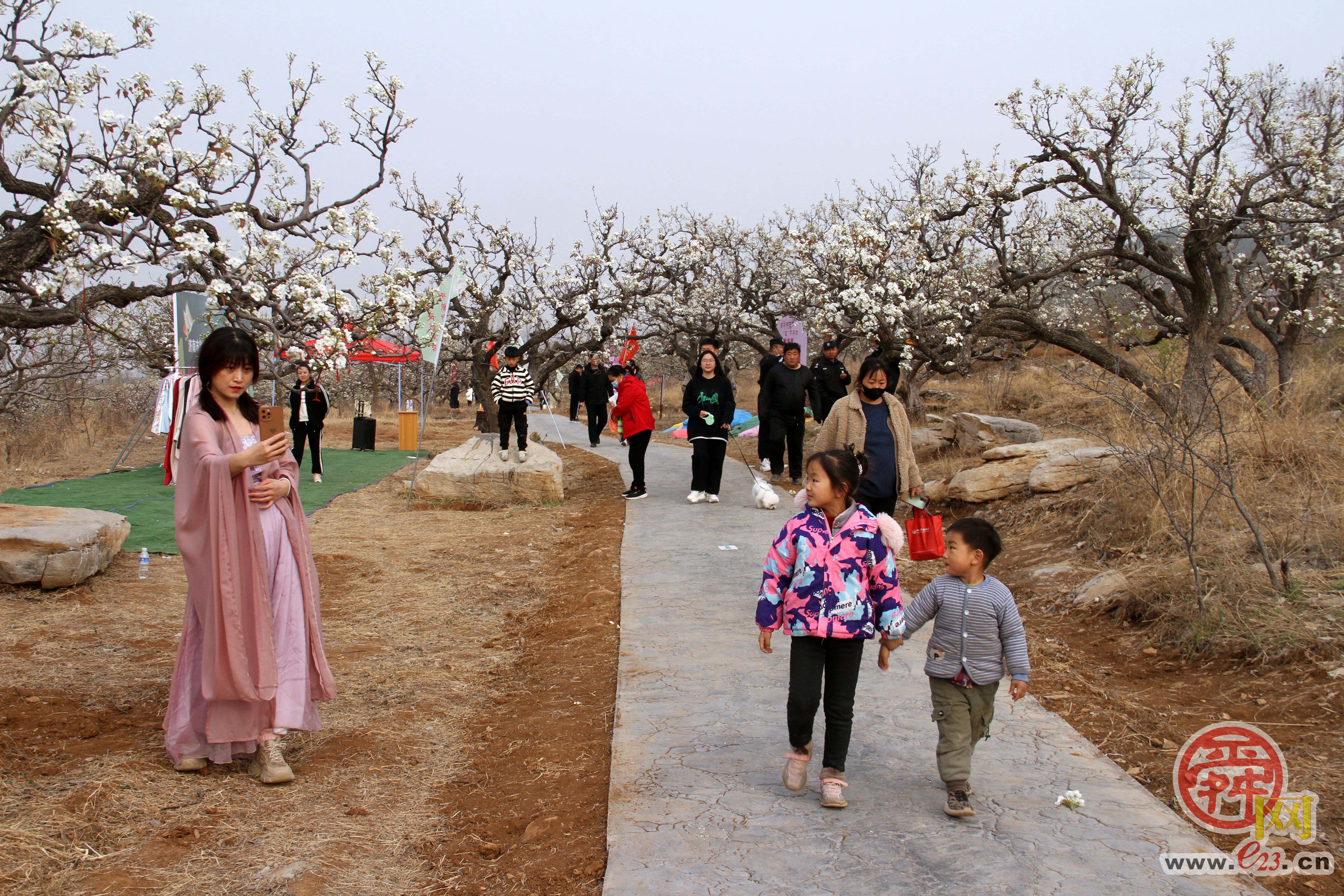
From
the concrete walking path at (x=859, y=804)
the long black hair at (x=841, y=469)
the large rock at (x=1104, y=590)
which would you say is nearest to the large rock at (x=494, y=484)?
the concrete walking path at (x=859, y=804)

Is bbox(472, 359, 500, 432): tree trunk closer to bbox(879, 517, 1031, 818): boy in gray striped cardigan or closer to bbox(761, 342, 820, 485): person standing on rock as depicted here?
bbox(761, 342, 820, 485): person standing on rock

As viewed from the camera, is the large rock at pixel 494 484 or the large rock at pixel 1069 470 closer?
the large rock at pixel 1069 470

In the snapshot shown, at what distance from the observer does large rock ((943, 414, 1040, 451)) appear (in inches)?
517

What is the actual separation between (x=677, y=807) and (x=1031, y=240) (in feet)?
56.2

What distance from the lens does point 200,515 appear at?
3.77m

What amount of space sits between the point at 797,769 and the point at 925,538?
216 cm

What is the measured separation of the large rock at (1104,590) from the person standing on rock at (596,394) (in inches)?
550

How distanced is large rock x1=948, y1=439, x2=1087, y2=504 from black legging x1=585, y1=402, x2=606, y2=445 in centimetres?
1117

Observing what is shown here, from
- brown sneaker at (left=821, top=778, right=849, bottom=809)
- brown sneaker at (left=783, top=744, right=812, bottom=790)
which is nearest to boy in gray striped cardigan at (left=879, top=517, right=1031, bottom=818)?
brown sneaker at (left=821, top=778, right=849, bottom=809)

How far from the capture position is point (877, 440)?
6.17 m

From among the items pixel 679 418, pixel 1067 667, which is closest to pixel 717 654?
pixel 1067 667

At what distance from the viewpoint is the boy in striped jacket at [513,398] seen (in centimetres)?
1261

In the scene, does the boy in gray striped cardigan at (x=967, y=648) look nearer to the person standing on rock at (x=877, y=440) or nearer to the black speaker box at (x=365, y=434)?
the person standing on rock at (x=877, y=440)

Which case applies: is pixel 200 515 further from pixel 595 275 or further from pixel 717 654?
pixel 595 275
